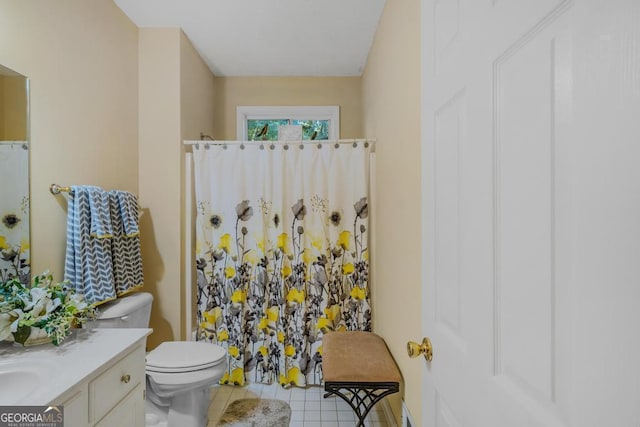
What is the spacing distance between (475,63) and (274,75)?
2.87 m

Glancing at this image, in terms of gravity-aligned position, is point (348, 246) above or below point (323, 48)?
below

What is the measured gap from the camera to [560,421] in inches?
17.2

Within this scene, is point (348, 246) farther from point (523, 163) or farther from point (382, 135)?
point (523, 163)

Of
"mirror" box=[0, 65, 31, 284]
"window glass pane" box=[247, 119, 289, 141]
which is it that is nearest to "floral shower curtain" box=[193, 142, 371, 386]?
"window glass pane" box=[247, 119, 289, 141]

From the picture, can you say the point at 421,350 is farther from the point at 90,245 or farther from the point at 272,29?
the point at 272,29

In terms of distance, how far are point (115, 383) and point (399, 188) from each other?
4.77 ft

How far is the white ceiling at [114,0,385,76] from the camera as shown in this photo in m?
2.13

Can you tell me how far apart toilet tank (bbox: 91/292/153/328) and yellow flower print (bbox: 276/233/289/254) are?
91cm

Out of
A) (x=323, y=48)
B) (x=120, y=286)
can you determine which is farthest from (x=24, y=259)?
(x=323, y=48)

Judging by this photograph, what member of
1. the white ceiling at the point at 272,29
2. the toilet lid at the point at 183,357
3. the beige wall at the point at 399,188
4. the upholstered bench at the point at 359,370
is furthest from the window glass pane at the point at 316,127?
the toilet lid at the point at 183,357

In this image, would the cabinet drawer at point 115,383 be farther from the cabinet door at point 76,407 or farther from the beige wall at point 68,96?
the beige wall at point 68,96

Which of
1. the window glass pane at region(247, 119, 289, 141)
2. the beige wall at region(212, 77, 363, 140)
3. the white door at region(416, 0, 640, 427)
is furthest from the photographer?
the window glass pane at region(247, 119, 289, 141)

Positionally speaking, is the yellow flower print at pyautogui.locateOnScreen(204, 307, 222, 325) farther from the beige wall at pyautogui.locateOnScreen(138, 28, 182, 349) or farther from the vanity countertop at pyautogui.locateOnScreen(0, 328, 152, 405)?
the vanity countertop at pyautogui.locateOnScreen(0, 328, 152, 405)

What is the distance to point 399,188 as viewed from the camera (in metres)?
1.71
